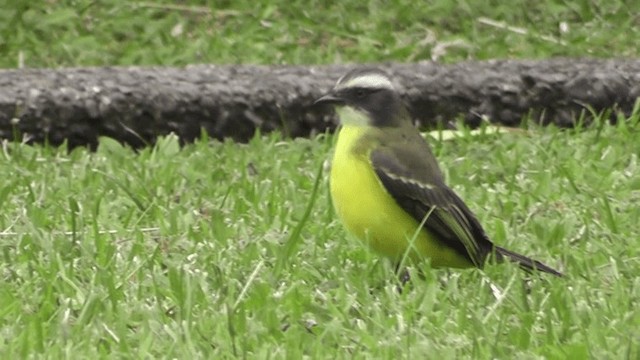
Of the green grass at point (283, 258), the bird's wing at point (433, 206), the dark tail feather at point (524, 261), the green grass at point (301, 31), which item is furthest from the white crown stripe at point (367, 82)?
the green grass at point (301, 31)

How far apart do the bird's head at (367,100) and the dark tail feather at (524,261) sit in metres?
0.84

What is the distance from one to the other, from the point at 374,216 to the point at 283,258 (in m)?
0.41

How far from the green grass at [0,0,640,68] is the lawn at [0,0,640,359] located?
0.02 m

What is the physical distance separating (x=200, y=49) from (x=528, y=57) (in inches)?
87.5

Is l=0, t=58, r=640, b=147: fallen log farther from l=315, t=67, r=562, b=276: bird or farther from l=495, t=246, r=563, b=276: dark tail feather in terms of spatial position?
l=495, t=246, r=563, b=276: dark tail feather

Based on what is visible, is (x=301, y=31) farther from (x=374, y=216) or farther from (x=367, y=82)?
(x=374, y=216)

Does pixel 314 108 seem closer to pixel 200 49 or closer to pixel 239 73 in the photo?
pixel 239 73

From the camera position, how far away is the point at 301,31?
11344mm

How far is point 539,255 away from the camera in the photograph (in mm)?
6977

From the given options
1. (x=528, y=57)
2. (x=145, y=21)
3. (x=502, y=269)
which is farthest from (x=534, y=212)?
(x=145, y=21)

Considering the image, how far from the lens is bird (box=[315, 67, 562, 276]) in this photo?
6.47 metres

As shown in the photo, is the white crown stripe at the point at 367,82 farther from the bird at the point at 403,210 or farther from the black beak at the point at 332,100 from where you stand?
A: the bird at the point at 403,210

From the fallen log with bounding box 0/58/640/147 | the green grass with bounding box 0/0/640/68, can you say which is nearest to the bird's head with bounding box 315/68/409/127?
the fallen log with bounding box 0/58/640/147

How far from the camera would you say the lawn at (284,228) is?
561 centimetres
